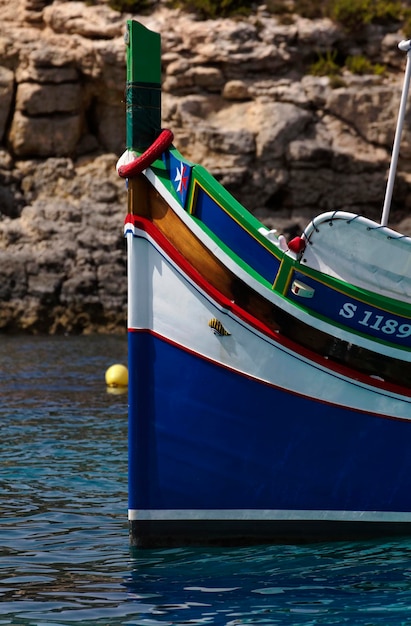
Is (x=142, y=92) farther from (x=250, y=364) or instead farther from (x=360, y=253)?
(x=250, y=364)

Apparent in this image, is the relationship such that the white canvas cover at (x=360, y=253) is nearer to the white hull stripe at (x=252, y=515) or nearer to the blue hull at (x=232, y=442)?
the blue hull at (x=232, y=442)

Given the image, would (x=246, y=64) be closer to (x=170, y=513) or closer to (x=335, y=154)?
(x=335, y=154)

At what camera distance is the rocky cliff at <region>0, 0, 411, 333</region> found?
85.3 ft

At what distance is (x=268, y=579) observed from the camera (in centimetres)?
668

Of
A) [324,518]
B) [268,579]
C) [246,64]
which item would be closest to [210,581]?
[268,579]

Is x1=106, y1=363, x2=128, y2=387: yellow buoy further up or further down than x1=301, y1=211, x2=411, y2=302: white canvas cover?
further down

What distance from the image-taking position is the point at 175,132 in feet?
88.8

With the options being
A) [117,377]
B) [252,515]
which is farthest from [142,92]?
[117,377]

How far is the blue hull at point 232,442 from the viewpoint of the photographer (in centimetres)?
717

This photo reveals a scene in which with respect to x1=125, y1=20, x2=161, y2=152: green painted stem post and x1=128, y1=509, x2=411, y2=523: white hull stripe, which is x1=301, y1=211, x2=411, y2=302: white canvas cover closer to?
x1=125, y1=20, x2=161, y2=152: green painted stem post

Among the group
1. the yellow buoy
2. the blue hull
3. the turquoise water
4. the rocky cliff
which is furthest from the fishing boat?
the rocky cliff

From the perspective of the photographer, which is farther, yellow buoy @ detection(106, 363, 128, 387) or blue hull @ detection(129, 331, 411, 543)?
yellow buoy @ detection(106, 363, 128, 387)

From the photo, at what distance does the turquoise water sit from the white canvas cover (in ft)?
5.91

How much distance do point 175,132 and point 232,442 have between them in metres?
20.6
